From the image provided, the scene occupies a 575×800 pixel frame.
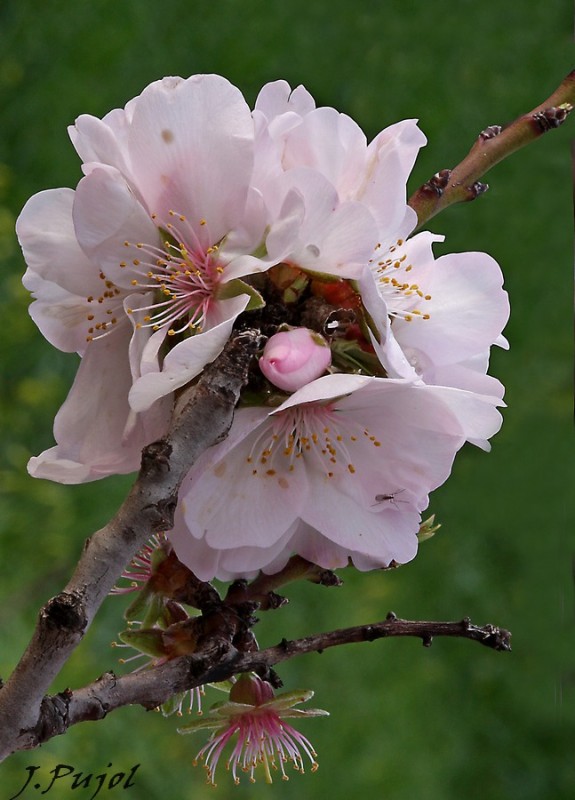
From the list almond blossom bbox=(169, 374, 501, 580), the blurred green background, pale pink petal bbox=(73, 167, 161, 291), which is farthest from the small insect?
the blurred green background

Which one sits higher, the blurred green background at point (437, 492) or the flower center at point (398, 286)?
the flower center at point (398, 286)

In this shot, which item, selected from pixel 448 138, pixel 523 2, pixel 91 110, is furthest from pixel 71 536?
pixel 523 2

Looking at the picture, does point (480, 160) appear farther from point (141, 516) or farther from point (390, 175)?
point (141, 516)

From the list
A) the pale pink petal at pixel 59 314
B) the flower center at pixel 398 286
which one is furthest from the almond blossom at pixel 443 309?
the pale pink petal at pixel 59 314

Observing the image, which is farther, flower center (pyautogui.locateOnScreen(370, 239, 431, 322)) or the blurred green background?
the blurred green background

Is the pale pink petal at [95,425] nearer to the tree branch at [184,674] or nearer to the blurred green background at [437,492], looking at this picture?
the tree branch at [184,674]

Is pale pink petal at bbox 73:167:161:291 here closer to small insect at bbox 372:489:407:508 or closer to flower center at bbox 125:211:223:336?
flower center at bbox 125:211:223:336

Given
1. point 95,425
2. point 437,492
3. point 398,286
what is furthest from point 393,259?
point 437,492
